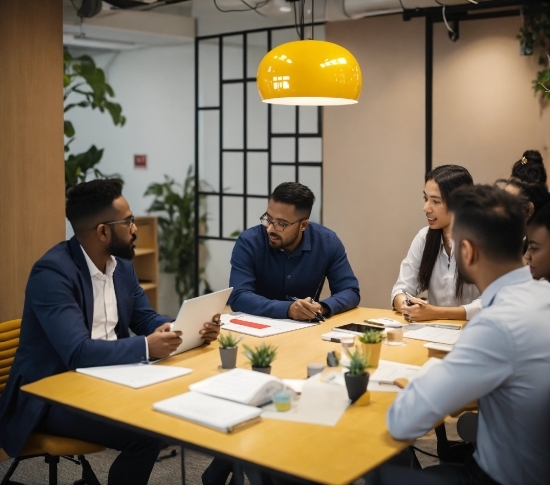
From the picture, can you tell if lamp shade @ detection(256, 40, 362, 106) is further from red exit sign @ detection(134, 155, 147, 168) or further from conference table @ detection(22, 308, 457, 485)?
red exit sign @ detection(134, 155, 147, 168)

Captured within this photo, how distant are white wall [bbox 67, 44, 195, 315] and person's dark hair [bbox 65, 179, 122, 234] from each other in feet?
15.5

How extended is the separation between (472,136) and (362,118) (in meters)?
0.92

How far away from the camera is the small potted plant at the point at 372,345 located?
2.66 metres

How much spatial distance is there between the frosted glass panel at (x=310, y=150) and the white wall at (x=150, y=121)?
164 cm

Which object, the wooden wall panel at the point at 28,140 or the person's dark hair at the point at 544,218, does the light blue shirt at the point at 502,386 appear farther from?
the wooden wall panel at the point at 28,140

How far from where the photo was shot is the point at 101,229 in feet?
9.70

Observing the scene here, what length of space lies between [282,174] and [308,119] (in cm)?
54

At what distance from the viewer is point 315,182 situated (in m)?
6.34

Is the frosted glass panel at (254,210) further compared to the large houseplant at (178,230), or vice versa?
the large houseplant at (178,230)

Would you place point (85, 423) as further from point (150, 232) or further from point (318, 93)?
point (150, 232)

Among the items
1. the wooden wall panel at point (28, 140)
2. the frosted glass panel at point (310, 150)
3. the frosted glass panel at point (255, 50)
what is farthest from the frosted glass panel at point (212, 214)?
the wooden wall panel at point (28, 140)

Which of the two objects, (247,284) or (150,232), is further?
(150,232)

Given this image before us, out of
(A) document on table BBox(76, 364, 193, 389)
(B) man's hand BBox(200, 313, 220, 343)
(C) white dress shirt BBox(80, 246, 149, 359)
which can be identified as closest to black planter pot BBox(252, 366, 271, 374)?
(A) document on table BBox(76, 364, 193, 389)

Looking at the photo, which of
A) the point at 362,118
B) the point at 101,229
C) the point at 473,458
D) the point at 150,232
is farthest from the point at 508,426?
the point at 150,232
